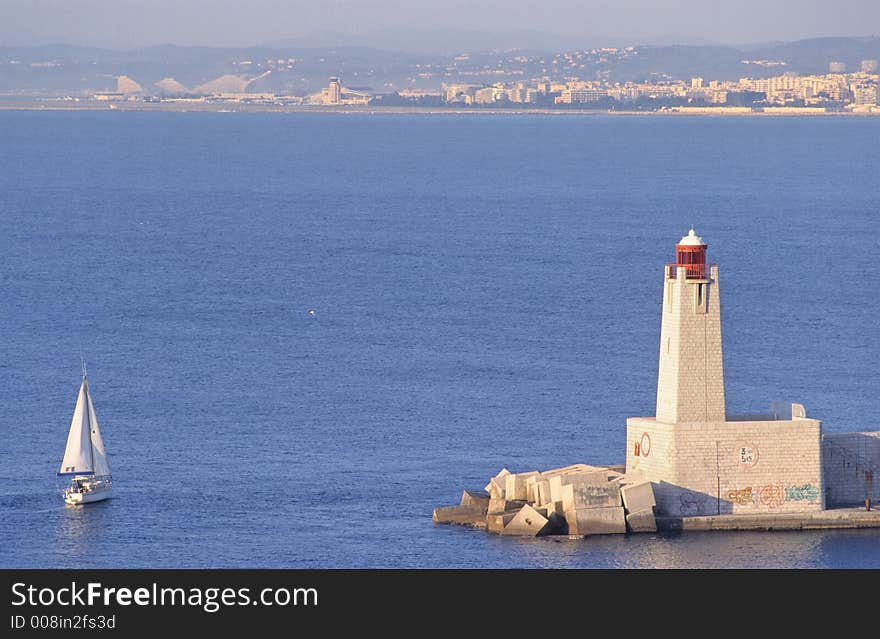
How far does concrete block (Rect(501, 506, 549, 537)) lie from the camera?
4209 centimetres

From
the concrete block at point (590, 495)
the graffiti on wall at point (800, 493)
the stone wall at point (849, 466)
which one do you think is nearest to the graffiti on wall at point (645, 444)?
the concrete block at point (590, 495)

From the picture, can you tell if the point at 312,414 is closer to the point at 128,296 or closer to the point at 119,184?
the point at 128,296

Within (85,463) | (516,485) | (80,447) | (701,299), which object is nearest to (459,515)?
(516,485)

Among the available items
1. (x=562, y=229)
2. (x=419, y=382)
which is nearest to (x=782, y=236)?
(x=562, y=229)

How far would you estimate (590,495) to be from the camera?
42.2 metres

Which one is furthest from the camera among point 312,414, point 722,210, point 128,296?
point 722,210

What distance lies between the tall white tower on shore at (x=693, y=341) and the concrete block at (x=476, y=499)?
183 inches

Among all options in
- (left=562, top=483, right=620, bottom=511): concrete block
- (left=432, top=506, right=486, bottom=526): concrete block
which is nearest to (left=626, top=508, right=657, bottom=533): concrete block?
(left=562, top=483, right=620, bottom=511): concrete block

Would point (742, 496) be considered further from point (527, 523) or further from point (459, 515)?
point (459, 515)

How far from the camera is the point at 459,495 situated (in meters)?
47.0

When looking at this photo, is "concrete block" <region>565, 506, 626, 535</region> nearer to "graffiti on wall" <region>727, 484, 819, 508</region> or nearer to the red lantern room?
"graffiti on wall" <region>727, 484, 819, 508</region>

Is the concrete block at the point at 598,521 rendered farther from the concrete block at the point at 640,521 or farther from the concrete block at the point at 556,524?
the concrete block at the point at 556,524

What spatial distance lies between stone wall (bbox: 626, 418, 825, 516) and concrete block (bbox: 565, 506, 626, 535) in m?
1.13
